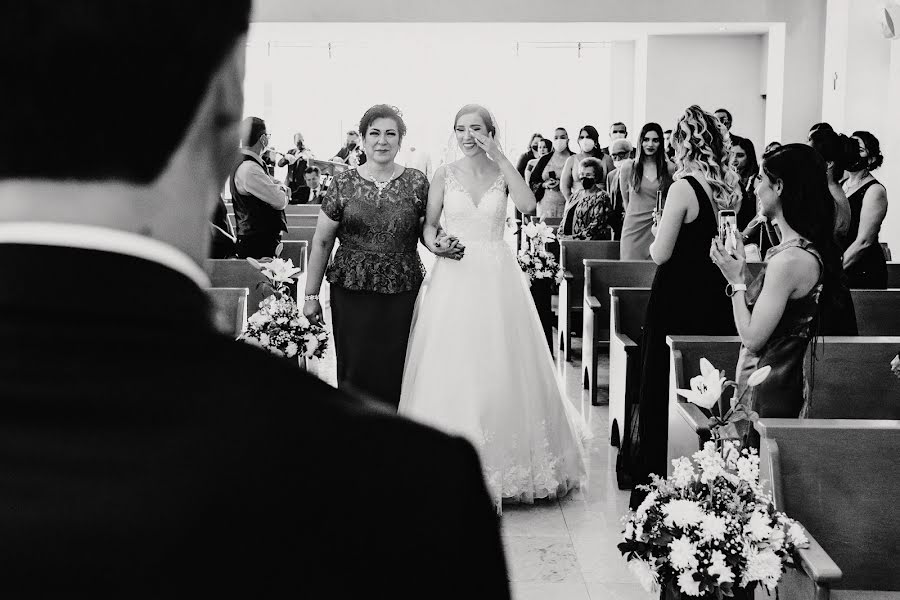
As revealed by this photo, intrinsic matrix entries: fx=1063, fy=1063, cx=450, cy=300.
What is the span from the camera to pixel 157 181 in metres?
0.59

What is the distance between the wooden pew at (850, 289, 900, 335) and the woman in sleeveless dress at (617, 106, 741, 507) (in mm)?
1072

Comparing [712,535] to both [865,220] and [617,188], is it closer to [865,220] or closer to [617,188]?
[865,220]

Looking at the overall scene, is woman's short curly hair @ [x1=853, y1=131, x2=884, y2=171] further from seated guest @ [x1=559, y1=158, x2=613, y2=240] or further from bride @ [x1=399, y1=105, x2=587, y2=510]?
bride @ [x1=399, y1=105, x2=587, y2=510]

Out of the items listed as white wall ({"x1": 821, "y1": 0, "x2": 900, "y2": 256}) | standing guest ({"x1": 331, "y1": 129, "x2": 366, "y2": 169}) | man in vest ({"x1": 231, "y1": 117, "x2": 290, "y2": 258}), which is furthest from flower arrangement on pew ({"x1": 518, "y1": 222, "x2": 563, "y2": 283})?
standing guest ({"x1": 331, "y1": 129, "x2": 366, "y2": 169})

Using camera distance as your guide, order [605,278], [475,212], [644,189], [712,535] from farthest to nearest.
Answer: [644,189] < [605,278] < [475,212] < [712,535]

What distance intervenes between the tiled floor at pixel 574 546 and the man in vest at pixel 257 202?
2697 mm

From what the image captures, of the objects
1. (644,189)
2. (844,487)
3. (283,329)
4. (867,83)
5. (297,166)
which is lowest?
(844,487)

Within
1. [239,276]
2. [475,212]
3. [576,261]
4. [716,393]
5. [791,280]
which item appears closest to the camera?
[716,393]

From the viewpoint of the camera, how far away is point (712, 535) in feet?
8.39

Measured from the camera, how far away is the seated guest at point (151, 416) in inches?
21.0

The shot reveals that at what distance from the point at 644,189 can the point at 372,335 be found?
3.33 meters

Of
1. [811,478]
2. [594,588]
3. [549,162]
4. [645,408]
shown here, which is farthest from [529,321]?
[549,162]

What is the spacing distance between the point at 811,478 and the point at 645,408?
202 cm

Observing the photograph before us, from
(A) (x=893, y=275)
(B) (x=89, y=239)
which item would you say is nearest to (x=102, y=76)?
(B) (x=89, y=239)
